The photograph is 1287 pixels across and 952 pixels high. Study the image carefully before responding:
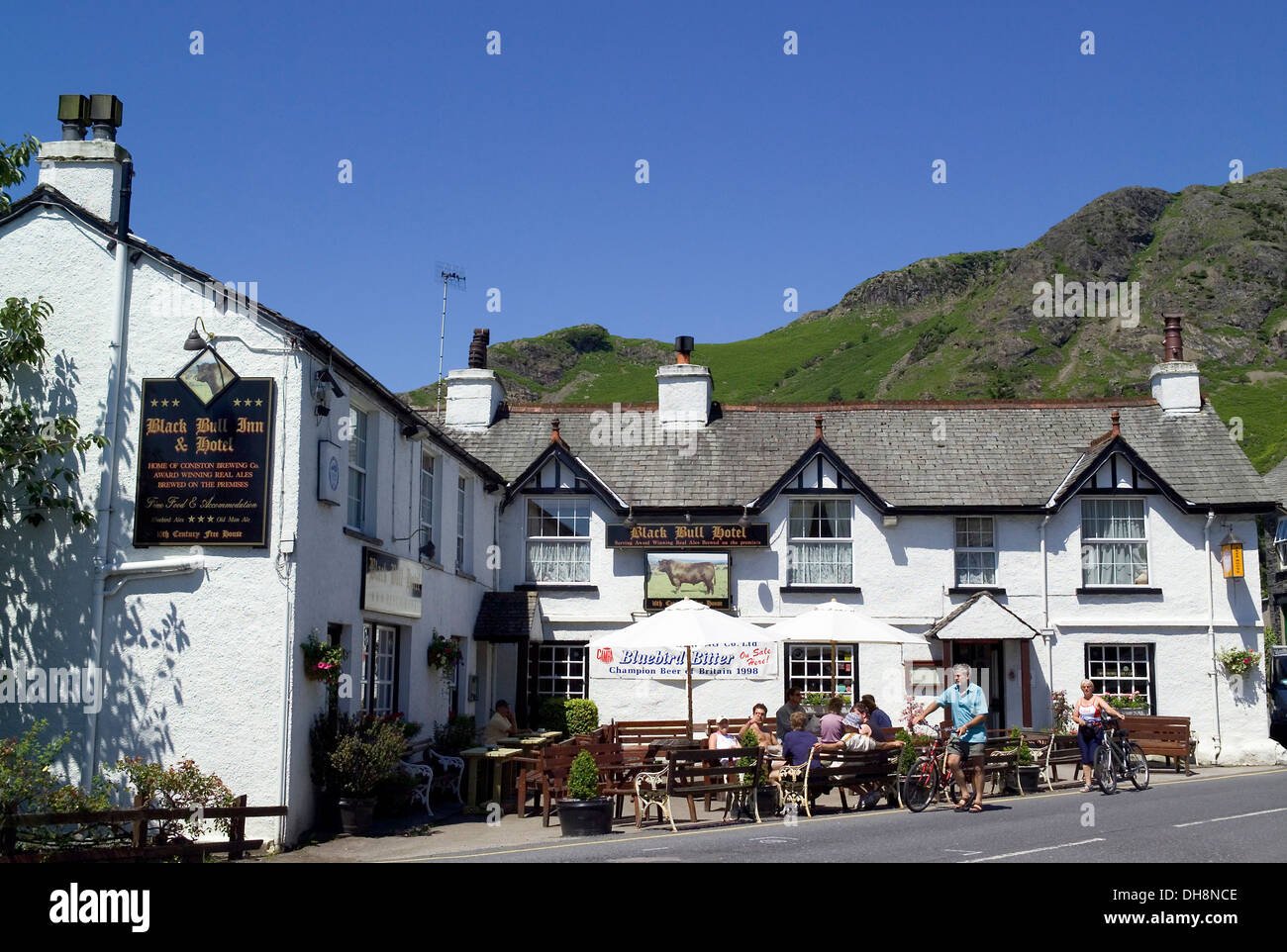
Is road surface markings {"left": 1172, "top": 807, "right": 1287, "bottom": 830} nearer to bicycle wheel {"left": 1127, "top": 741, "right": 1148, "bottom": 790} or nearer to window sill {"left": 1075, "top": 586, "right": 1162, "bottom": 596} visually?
bicycle wheel {"left": 1127, "top": 741, "right": 1148, "bottom": 790}

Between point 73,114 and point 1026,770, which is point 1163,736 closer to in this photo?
point 1026,770

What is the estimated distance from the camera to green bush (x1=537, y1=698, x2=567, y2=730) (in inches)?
922

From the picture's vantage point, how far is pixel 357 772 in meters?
14.3

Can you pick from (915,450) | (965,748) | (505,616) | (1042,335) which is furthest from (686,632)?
(1042,335)

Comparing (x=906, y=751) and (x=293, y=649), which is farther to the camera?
(x=906, y=751)

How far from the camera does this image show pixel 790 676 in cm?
2391

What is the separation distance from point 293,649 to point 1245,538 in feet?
63.7

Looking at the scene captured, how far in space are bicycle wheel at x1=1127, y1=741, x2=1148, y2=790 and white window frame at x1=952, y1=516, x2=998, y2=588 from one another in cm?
647

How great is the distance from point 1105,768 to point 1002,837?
17.8 feet

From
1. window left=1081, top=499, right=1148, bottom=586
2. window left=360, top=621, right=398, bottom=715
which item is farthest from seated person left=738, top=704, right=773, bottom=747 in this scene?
window left=1081, top=499, right=1148, bottom=586

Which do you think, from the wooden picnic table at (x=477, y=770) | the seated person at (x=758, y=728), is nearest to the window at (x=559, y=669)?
the wooden picnic table at (x=477, y=770)

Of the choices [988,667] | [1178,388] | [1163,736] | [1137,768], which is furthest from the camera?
[1178,388]
